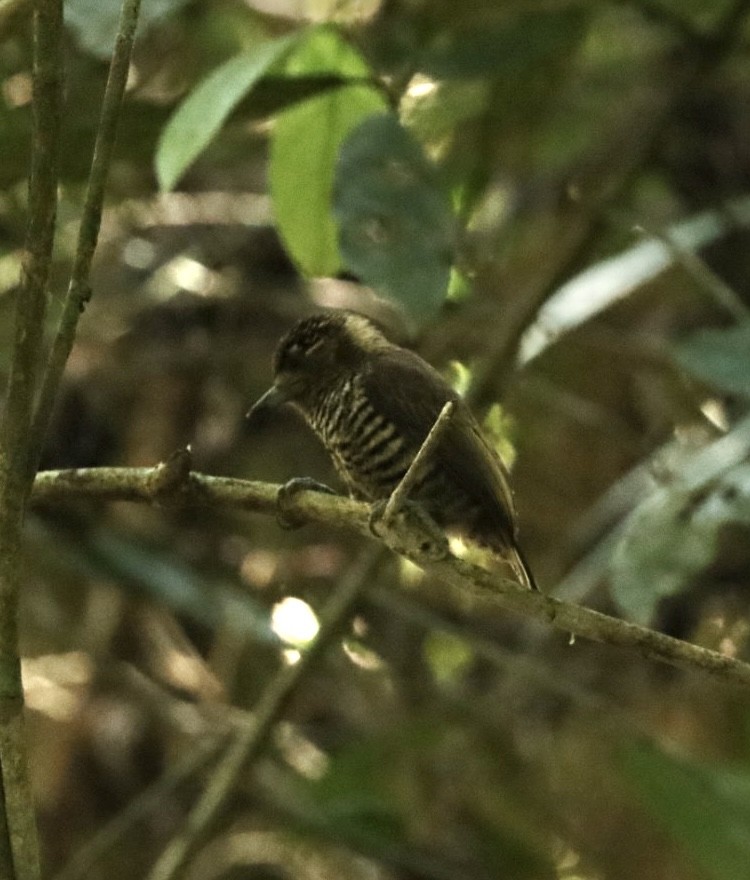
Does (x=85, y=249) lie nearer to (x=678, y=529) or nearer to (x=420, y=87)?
(x=678, y=529)

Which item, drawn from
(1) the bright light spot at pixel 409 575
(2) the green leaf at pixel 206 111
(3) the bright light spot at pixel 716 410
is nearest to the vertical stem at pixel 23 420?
(2) the green leaf at pixel 206 111

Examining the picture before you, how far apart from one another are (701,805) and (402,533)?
889 mm

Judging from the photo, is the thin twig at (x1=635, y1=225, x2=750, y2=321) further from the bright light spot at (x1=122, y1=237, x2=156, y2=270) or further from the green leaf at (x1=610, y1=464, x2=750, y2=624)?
the bright light spot at (x1=122, y1=237, x2=156, y2=270)

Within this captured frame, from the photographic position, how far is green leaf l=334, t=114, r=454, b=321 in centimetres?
173

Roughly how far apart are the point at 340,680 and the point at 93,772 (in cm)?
55

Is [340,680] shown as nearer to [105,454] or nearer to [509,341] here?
[105,454]

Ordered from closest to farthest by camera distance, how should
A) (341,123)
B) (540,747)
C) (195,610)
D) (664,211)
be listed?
1. (341,123)
2. (195,610)
3. (540,747)
4. (664,211)

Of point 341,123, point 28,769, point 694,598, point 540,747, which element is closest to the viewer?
point 28,769

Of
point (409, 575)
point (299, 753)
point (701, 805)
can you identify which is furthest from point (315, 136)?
point (299, 753)

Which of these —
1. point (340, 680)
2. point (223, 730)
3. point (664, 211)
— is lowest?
point (223, 730)

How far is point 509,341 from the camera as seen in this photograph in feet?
7.48

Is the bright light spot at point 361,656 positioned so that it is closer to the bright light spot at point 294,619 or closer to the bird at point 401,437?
the bright light spot at point 294,619

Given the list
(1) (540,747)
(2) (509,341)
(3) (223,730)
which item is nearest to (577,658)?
(1) (540,747)

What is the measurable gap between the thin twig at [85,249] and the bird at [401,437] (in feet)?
2.41
